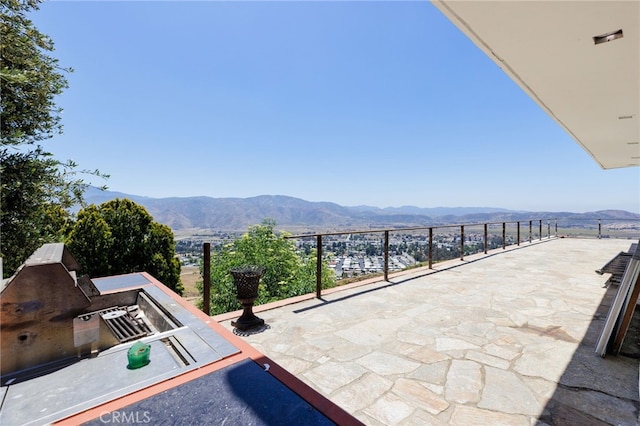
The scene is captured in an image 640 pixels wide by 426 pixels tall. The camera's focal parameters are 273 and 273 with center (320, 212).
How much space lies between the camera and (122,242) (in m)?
4.91

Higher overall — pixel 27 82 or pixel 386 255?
pixel 27 82

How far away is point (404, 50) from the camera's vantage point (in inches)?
299

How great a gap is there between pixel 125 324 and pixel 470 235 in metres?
7.79

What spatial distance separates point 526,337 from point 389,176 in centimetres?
4395

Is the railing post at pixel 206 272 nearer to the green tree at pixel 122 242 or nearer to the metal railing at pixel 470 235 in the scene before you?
the metal railing at pixel 470 235

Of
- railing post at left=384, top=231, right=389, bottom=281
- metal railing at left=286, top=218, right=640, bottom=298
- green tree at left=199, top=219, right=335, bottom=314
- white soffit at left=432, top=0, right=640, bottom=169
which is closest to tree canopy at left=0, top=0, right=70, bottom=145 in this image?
metal railing at left=286, top=218, right=640, bottom=298

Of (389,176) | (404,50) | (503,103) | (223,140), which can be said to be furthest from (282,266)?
(389,176)

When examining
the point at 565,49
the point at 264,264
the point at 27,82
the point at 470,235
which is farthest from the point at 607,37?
the point at 470,235

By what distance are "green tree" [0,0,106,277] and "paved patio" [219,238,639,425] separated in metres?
2.43

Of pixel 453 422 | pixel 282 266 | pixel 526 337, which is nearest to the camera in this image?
pixel 453 422

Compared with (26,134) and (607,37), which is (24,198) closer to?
(26,134)

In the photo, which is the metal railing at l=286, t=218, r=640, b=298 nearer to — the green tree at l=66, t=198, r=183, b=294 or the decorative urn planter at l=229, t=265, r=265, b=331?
the decorative urn planter at l=229, t=265, r=265, b=331

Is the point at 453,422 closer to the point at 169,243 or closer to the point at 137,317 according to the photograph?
the point at 137,317

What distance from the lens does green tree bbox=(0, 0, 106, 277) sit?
2.40 meters
